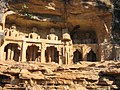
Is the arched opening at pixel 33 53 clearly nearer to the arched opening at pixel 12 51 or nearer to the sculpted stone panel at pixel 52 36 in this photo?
the arched opening at pixel 12 51

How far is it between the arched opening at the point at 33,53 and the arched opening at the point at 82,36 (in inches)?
159

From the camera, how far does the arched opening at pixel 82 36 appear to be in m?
26.8

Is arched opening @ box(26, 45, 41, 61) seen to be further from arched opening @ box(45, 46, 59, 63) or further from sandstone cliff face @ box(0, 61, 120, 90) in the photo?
sandstone cliff face @ box(0, 61, 120, 90)

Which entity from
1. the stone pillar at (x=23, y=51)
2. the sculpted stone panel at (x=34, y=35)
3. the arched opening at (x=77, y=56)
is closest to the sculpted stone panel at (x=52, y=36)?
the sculpted stone panel at (x=34, y=35)

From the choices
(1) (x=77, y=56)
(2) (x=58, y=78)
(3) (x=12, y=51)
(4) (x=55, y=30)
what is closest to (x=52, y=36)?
(4) (x=55, y=30)

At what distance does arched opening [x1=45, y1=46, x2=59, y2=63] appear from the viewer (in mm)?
25719

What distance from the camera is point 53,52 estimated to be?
26047 mm

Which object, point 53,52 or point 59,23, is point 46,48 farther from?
point 59,23

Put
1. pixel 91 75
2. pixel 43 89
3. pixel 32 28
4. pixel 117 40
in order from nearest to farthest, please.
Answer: pixel 43 89 < pixel 91 75 < pixel 117 40 < pixel 32 28

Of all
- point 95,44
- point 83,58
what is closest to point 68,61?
point 83,58

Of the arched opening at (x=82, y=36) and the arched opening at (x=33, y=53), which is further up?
the arched opening at (x=82, y=36)

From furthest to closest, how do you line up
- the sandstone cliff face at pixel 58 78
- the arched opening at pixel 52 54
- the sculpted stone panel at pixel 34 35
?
1. the sculpted stone panel at pixel 34 35
2. the arched opening at pixel 52 54
3. the sandstone cliff face at pixel 58 78

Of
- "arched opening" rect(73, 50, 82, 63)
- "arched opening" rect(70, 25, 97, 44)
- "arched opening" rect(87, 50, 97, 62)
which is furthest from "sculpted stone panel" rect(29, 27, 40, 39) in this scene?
"arched opening" rect(87, 50, 97, 62)

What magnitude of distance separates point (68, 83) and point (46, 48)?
302 inches
